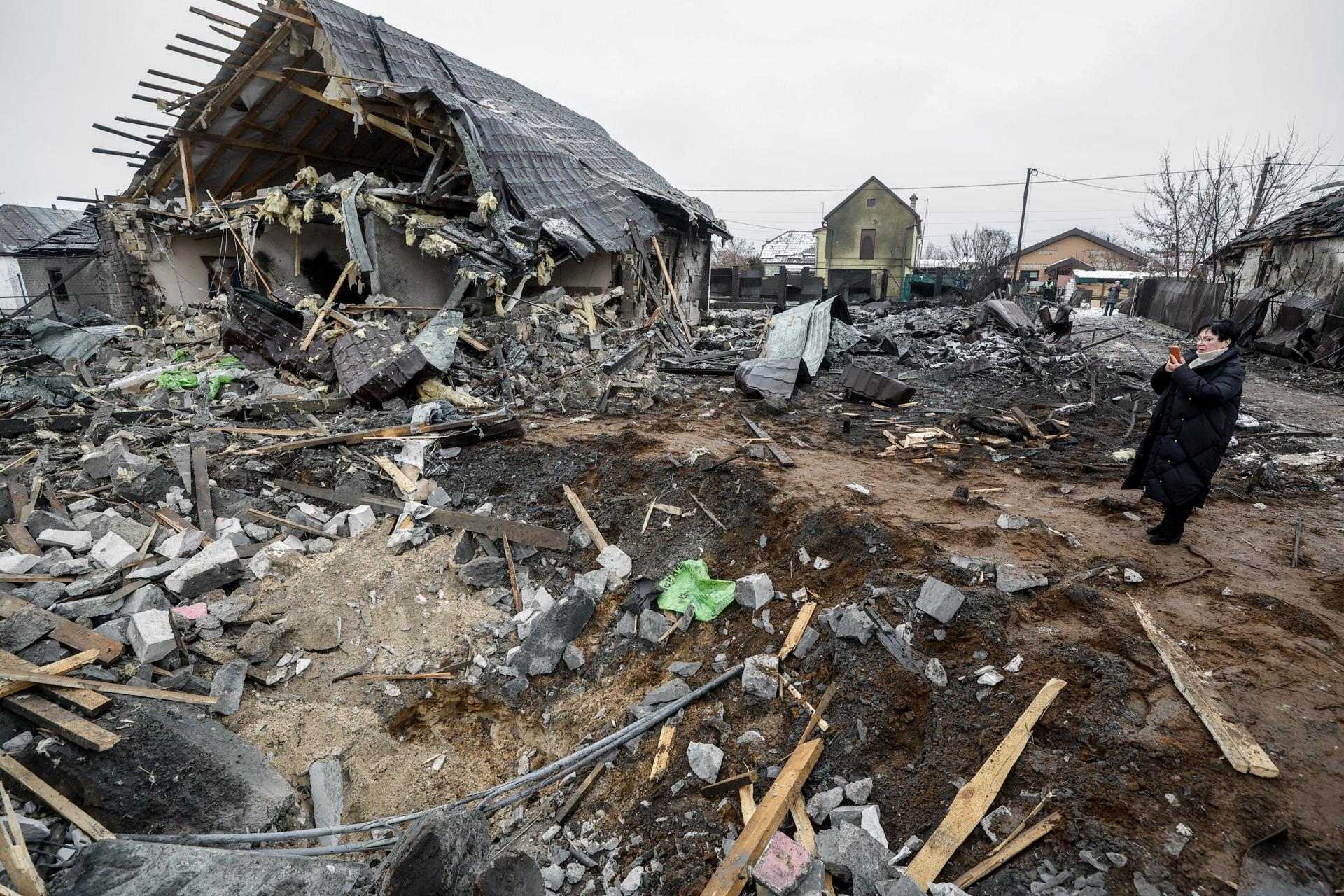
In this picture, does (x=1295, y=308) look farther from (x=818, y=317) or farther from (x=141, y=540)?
(x=141, y=540)

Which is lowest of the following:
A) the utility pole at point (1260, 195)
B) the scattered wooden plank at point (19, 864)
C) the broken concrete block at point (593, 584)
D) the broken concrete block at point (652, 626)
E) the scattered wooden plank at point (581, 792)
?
the scattered wooden plank at point (581, 792)

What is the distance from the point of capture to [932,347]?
14453 mm

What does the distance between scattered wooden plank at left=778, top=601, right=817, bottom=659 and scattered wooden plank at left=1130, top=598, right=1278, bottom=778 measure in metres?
1.73

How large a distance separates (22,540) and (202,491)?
114 centimetres

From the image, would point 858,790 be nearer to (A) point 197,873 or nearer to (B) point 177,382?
(A) point 197,873

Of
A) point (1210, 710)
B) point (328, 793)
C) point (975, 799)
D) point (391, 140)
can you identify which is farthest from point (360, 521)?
point (391, 140)

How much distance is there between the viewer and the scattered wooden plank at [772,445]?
20.1 feet

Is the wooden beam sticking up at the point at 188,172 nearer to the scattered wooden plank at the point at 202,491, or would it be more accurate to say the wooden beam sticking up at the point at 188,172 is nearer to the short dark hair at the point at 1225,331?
the scattered wooden plank at the point at 202,491

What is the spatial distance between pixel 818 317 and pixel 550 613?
345 inches

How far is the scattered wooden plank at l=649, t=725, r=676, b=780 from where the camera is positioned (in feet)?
10.2

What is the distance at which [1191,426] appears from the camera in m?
3.94

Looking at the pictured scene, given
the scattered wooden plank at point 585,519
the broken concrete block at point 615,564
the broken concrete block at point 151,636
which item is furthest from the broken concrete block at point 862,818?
the broken concrete block at point 151,636

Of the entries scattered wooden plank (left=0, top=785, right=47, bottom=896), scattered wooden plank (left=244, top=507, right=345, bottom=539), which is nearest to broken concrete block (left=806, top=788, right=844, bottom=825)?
scattered wooden plank (left=0, top=785, right=47, bottom=896)

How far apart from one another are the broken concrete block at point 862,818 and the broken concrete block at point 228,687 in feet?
11.8
